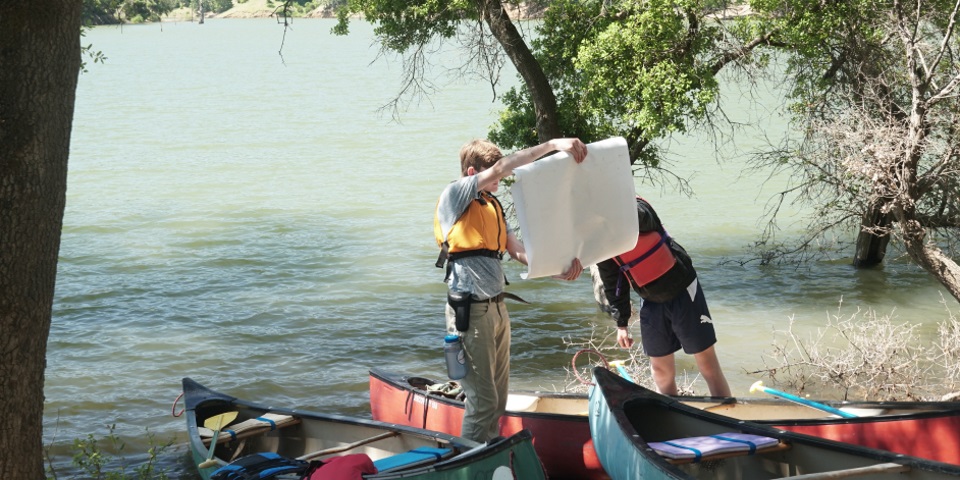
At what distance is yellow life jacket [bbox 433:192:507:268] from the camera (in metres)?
5.31

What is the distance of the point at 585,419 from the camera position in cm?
613

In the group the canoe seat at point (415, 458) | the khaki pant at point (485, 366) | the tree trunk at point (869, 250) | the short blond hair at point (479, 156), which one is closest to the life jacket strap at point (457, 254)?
the khaki pant at point (485, 366)

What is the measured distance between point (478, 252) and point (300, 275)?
9836mm

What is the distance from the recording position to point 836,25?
10.0 meters

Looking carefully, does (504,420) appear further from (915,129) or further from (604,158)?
(915,129)

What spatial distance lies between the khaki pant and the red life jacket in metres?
0.85

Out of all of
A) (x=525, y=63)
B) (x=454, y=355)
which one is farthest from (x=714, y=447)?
(x=525, y=63)

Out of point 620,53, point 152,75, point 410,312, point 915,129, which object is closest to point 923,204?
point 915,129

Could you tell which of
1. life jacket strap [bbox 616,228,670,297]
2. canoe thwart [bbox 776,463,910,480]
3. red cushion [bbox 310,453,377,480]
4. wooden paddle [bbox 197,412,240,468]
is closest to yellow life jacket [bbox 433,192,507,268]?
life jacket strap [bbox 616,228,670,297]

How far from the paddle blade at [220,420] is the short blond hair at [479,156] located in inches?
92.3

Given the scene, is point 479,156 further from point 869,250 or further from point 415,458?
point 869,250

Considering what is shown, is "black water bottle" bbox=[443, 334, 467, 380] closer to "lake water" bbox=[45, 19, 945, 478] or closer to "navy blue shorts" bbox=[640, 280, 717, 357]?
"navy blue shorts" bbox=[640, 280, 717, 357]

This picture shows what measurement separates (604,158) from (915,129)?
12.3 feet

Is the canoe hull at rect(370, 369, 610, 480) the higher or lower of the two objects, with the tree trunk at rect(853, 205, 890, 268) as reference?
lower
